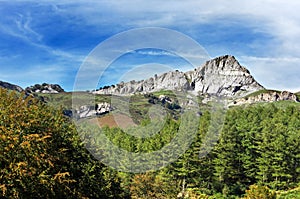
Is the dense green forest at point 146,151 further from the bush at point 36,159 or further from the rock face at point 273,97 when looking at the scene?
the rock face at point 273,97

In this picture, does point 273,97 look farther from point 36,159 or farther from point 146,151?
point 36,159

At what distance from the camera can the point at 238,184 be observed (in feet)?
155

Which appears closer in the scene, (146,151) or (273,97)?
(146,151)

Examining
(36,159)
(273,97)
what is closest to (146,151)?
(36,159)

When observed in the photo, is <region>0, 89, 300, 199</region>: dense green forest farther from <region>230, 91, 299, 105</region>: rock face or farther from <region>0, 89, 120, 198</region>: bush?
<region>230, 91, 299, 105</region>: rock face

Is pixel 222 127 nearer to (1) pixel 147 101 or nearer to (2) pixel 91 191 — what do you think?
(2) pixel 91 191

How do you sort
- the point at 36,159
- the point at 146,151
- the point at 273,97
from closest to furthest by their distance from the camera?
the point at 36,159 < the point at 146,151 < the point at 273,97

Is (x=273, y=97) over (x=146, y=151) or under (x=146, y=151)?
over

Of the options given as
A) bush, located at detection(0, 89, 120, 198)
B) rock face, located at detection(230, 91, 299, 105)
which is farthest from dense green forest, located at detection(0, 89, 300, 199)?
rock face, located at detection(230, 91, 299, 105)

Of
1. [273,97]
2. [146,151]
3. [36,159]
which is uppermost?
[273,97]

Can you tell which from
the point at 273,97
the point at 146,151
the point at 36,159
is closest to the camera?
the point at 36,159

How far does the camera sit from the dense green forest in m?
15.9

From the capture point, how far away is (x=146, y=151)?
5122 centimetres

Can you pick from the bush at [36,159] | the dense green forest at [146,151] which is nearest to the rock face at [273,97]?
the dense green forest at [146,151]
